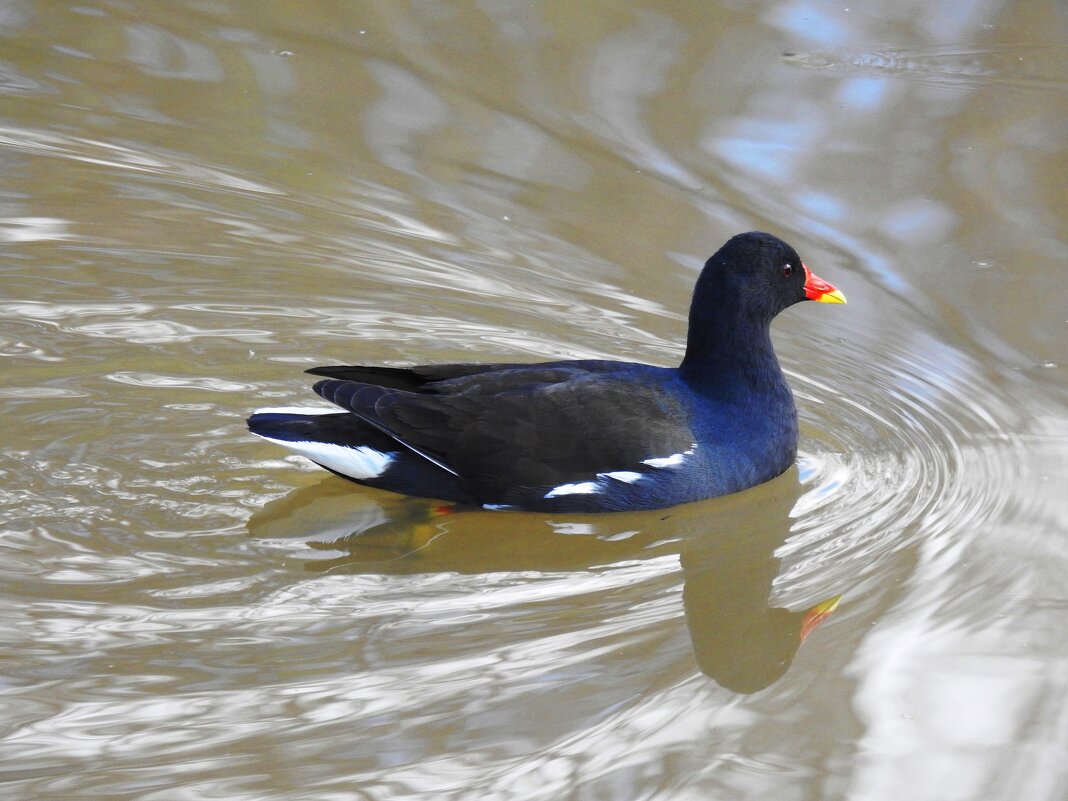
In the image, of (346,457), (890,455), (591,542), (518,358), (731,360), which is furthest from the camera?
(518,358)

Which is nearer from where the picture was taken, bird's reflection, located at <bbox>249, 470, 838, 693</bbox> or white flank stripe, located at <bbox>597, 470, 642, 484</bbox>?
bird's reflection, located at <bbox>249, 470, 838, 693</bbox>

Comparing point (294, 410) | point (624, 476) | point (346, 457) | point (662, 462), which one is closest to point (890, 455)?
point (662, 462)

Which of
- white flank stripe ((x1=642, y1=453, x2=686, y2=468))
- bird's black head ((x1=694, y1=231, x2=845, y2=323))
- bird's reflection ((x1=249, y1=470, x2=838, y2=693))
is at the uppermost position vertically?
bird's black head ((x1=694, y1=231, x2=845, y2=323))

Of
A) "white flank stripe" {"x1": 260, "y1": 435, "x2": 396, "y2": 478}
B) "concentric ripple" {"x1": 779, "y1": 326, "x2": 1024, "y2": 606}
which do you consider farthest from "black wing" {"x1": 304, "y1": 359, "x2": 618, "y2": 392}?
"concentric ripple" {"x1": 779, "y1": 326, "x2": 1024, "y2": 606}

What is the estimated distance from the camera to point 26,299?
19.7 feet

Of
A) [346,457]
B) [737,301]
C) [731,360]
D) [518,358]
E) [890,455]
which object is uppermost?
[737,301]

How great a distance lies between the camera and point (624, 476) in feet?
16.1

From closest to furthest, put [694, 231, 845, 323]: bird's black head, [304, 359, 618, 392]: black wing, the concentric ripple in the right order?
the concentric ripple
[304, 359, 618, 392]: black wing
[694, 231, 845, 323]: bird's black head

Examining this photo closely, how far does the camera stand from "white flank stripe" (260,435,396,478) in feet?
16.2

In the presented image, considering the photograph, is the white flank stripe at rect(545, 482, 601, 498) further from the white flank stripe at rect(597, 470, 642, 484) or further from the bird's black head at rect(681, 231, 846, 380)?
the bird's black head at rect(681, 231, 846, 380)

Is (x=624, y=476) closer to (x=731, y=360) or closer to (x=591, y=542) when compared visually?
(x=591, y=542)

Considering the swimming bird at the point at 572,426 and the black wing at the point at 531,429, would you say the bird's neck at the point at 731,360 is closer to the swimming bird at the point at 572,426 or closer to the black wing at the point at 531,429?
the swimming bird at the point at 572,426

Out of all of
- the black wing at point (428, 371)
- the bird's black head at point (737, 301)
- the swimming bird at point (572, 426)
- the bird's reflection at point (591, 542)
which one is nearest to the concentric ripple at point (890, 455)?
the bird's reflection at point (591, 542)

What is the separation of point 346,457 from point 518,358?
1.16 meters
